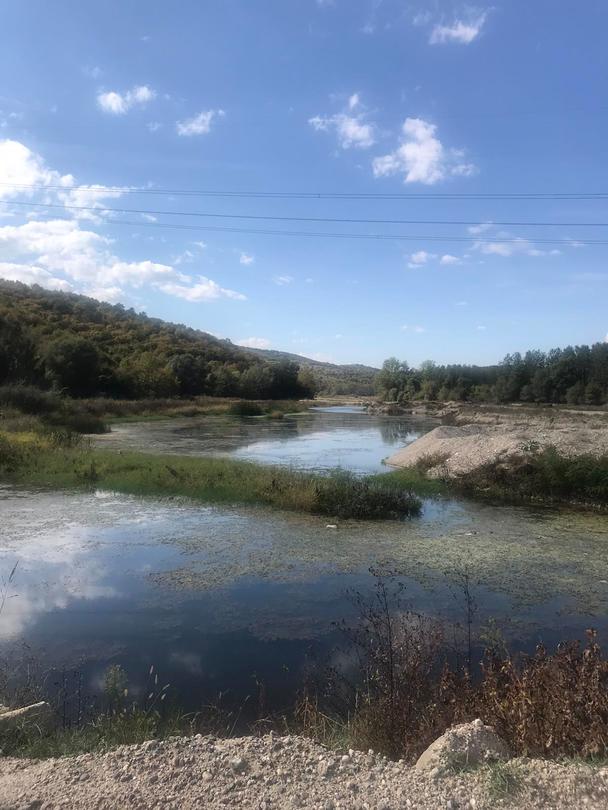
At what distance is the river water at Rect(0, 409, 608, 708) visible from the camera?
7.01m

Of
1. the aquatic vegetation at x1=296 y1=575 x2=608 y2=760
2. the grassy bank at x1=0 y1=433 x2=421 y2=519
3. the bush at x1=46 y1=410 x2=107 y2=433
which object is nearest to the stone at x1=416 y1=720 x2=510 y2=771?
the aquatic vegetation at x1=296 y1=575 x2=608 y2=760

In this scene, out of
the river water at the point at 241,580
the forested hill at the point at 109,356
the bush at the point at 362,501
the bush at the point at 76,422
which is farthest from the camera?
the forested hill at the point at 109,356

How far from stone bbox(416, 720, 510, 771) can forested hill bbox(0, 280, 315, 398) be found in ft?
149

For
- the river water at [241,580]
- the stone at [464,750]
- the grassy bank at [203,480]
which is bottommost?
the river water at [241,580]

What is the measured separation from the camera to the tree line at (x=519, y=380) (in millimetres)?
72688

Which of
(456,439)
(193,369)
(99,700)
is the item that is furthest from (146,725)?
(193,369)

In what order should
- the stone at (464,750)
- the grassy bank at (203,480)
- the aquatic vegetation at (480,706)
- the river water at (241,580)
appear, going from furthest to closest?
the grassy bank at (203,480) < the river water at (241,580) < the aquatic vegetation at (480,706) < the stone at (464,750)

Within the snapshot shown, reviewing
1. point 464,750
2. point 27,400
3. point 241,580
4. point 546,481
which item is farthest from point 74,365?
point 464,750

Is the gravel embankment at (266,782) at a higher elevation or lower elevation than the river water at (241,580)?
higher

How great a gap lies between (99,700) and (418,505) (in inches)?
436

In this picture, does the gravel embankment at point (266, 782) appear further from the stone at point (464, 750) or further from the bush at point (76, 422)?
the bush at point (76, 422)

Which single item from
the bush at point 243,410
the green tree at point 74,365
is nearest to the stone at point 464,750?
the green tree at point 74,365

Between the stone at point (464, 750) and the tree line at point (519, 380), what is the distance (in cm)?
7088

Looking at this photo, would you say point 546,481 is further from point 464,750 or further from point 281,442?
point 281,442
